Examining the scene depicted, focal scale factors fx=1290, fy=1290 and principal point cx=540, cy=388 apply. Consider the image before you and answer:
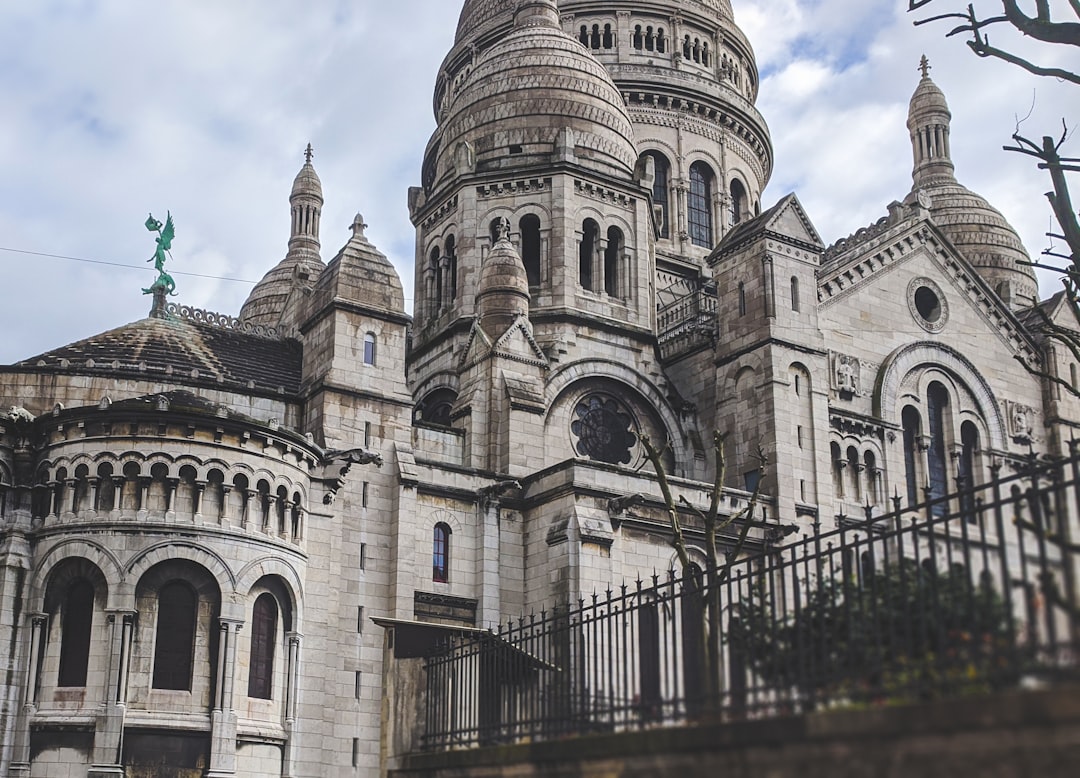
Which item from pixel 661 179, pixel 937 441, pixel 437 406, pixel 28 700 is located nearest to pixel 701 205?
pixel 661 179

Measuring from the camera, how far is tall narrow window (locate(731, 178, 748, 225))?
58.3 metres

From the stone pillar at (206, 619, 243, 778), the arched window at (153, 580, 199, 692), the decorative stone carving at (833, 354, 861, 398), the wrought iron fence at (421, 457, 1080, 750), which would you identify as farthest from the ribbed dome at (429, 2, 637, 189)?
the wrought iron fence at (421, 457, 1080, 750)

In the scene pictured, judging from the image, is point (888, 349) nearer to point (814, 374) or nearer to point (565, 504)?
point (814, 374)

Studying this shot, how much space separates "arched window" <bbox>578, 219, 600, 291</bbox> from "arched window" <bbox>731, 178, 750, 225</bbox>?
1601cm

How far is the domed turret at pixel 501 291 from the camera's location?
3916 centimetres

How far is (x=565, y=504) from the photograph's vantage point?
33.8 meters

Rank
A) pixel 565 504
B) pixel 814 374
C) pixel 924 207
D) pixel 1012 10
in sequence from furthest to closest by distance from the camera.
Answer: pixel 924 207 < pixel 814 374 < pixel 565 504 < pixel 1012 10

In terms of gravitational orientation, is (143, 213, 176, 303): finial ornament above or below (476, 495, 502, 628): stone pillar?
Result: above

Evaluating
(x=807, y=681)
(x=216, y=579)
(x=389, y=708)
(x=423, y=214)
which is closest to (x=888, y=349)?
(x=423, y=214)

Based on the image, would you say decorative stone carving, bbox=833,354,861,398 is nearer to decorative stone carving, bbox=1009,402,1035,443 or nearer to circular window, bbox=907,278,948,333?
circular window, bbox=907,278,948,333

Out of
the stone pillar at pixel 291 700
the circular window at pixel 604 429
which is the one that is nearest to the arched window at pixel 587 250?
the circular window at pixel 604 429

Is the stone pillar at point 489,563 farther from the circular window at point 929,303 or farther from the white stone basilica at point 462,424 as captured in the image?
the circular window at point 929,303

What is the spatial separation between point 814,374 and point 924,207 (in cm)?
999

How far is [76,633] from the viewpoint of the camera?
2723 centimetres
